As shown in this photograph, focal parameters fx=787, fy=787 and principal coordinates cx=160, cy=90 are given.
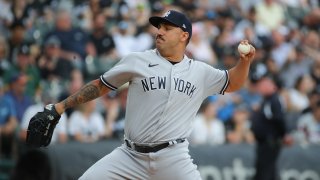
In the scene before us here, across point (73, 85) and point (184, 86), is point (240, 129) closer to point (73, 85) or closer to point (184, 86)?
point (73, 85)

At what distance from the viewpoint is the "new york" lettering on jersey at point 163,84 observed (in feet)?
21.1

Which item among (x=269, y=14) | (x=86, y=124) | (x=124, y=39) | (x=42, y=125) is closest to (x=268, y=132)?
(x=86, y=124)

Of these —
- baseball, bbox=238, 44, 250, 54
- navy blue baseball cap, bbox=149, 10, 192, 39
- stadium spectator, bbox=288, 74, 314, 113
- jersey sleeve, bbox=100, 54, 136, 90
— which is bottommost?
stadium spectator, bbox=288, 74, 314, 113

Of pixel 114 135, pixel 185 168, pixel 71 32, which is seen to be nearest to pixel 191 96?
pixel 185 168

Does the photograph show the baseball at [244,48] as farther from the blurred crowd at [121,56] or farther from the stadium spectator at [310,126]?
the stadium spectator at [310,126]

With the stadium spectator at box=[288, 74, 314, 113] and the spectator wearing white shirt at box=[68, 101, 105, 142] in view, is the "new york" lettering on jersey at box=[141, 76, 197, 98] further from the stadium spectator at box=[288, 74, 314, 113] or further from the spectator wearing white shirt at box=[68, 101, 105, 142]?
the stadium spectator at box=[288, 74, 314, 113]

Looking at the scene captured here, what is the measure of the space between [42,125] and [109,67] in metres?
6.55

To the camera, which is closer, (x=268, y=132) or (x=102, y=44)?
(x=268, y=132)

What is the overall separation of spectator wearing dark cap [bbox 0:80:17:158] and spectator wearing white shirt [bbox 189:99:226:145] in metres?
2.80

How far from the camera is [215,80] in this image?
6.75m

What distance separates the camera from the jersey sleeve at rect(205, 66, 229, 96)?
6738 mm

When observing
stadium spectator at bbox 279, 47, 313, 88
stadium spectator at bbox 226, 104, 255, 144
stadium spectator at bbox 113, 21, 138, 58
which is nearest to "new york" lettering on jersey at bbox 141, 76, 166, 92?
stadium spectator at bbox 226, 104, 255, 144

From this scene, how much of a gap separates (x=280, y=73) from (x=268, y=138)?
3.46 meters

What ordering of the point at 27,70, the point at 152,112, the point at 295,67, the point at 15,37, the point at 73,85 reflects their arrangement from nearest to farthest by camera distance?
1. the point at 152,112
2. the point at 73,85
3. the point at 27,70
4. the point at 15,37
5. the point at 295,67
